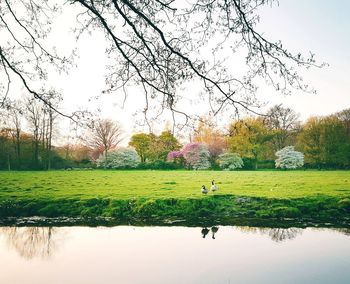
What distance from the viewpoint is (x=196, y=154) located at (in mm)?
63656

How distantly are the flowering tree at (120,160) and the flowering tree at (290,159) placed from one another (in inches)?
1016

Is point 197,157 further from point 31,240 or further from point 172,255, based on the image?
point 172,255

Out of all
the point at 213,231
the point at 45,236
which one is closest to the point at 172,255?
the point at 213,231

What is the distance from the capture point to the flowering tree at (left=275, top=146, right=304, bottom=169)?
58625mm

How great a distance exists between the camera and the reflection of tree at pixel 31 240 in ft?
41.8

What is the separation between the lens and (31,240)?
14.2 m

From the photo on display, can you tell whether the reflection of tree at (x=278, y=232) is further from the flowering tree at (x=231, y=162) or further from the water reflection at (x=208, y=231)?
the flowering tree at (x=231, y=162)

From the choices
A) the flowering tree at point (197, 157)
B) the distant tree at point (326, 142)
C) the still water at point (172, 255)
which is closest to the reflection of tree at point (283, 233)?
the still water at point (172, 255)

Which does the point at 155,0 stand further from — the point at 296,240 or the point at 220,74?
the point at 296,240

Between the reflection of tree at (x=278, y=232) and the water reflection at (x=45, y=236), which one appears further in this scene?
the reflection of tree at (x=278, y=232)

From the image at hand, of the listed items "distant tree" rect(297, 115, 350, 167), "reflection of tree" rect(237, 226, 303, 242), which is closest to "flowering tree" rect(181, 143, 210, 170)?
"distant tree" rect(297, 115, 350, 167)

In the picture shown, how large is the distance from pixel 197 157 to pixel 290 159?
50.6 feet

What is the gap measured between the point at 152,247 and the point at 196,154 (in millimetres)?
51076

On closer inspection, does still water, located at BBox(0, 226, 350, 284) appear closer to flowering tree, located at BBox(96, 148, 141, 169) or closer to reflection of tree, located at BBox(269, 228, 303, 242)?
reflection of tree, located at BBox(269, 228, 303, 242)
